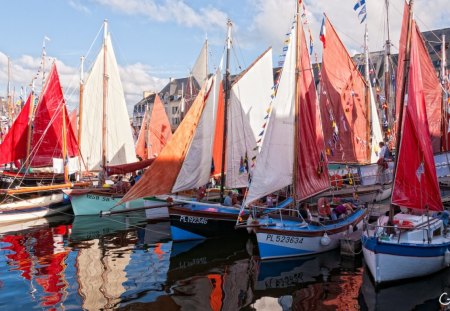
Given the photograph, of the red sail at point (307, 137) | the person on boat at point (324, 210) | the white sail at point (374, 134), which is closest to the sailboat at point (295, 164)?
the red sail at point (307, 137)

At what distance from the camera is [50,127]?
34.9m

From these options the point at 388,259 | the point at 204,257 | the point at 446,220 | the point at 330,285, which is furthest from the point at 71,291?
the point at 446,220

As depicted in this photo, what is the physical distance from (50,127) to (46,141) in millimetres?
1263

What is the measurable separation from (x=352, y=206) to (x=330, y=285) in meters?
8.75

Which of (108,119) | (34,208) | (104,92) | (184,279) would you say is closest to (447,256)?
(184,279)

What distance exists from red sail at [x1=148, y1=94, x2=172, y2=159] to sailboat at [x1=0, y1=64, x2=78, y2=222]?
42.9 feet

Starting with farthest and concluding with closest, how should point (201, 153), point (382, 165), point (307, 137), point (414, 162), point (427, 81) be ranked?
point (382, 165) → point (201, 153) → point (427, 81) → point (307, 137) → point (414, 162)

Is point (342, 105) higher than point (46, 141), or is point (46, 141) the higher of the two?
point (342, 105)

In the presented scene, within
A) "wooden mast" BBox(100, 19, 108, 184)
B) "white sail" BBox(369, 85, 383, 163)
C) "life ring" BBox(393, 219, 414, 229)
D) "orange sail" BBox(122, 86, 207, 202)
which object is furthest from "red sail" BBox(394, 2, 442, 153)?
"wooden mast" BBox(100, 19, 108, 184)

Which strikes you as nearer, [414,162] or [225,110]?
[414,162]

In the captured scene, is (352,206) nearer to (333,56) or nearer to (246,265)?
(246,265)

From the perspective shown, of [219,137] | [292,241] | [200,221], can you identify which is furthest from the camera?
[219,137]

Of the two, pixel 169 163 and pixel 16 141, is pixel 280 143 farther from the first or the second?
pixel 16 141

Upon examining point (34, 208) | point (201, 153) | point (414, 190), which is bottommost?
point (34, 208)
